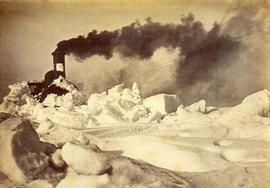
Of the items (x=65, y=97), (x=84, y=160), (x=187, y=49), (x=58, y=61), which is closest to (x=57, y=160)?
(x=84, y=160)

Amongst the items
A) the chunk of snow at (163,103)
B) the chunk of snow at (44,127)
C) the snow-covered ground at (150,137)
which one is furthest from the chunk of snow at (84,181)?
the chunk of snow at (163,103)

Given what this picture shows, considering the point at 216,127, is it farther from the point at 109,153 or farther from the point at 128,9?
the point at 128,9

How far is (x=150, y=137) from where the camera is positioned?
1.58m

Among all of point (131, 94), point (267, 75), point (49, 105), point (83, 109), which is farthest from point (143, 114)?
point (267, 75)

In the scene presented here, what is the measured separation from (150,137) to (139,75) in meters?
0.20

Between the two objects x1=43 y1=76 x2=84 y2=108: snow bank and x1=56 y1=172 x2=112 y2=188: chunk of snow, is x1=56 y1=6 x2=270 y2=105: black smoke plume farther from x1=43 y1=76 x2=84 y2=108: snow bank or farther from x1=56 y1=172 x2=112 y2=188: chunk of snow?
x1=56 y1=172 x2=112 y2=188: chunk of snow

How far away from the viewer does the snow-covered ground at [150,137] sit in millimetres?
1509

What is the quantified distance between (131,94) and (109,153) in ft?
0.64

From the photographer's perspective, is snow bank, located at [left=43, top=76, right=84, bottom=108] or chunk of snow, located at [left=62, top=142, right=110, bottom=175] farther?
snow bank, located at [left=43, top=76, right=84, bottom=108]

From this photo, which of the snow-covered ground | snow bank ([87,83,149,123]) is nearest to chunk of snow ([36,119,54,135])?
the snow-covered ground

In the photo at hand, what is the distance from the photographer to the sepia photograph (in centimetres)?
158

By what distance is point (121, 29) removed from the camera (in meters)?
1.64

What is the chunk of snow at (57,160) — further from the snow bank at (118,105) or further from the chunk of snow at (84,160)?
the snow bank at (118,105)

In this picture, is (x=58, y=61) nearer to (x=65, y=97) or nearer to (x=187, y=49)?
(x=65, y=97)
